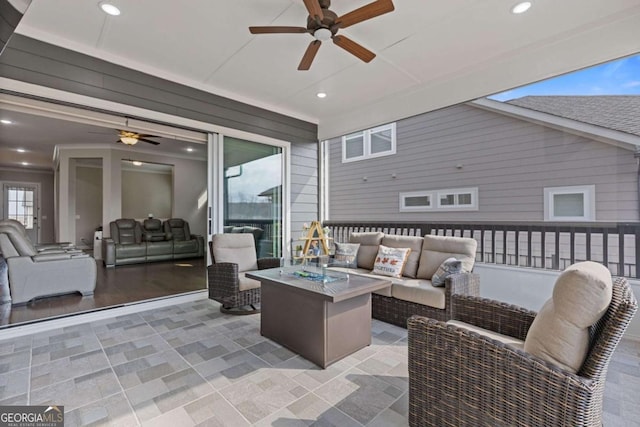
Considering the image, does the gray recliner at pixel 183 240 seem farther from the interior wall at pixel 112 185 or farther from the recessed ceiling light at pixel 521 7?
the recessed ceiling light at pixel 521 7

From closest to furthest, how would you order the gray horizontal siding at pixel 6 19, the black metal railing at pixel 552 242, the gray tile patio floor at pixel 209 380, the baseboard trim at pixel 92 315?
the gray horizontal siding at pixel 6 19
the gray tile patio floor at pixel 209 380
the baseboard trim at pixel 92 315
the black metal railing at pixel 552 242

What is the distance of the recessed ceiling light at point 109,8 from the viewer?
2.59 metres

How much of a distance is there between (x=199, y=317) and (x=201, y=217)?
652 cm

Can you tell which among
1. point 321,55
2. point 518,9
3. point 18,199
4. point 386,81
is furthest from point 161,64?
point 18,199

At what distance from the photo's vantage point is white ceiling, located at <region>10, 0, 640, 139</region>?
2.66m

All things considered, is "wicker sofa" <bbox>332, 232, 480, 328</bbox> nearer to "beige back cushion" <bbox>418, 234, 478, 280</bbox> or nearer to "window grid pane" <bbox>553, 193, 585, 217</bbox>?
"beige back cushion" <bbox>418, 234, 478, 280</bbox>

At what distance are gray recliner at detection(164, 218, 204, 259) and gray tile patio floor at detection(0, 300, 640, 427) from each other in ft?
16.3

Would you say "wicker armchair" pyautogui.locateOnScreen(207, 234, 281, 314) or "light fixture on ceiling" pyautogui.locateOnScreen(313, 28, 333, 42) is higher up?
"light fixture on ceiling" pyautogui.locateOnScreen(313, 28, 333, 42)

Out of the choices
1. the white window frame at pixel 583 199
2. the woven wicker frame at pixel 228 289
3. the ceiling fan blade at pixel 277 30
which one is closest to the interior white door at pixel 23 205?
the woven wicker frame at pixel 228 289

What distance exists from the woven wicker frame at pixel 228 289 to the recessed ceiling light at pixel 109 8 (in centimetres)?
267

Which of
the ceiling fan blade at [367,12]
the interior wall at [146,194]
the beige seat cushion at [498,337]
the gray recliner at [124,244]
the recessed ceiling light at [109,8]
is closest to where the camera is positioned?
the beige seat cushion at [498,337]

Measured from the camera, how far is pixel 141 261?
7328mm

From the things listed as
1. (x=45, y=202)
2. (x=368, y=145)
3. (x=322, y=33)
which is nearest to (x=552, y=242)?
(x=322, y=33)

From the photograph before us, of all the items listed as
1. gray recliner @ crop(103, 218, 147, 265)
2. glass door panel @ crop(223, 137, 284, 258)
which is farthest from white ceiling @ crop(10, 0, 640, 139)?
gray recliner @ crop(103, 218, 147, 265)
